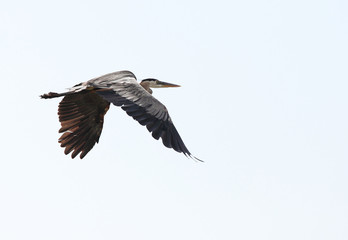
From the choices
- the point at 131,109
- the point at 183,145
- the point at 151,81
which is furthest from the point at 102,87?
the point at 151,81

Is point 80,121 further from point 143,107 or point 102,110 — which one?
point 143,107

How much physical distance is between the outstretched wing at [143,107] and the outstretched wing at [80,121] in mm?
759

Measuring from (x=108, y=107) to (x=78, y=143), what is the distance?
3.03ft

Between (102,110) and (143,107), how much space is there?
2.27 metres

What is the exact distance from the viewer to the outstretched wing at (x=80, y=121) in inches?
505

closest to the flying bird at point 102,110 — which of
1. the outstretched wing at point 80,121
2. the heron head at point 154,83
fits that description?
the outstretched wing at point 80,121

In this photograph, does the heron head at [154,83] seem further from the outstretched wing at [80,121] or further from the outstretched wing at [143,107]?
the outstretched wing at [143,107]

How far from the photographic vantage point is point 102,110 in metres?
13.1

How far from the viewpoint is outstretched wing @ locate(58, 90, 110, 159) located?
12.8 meters

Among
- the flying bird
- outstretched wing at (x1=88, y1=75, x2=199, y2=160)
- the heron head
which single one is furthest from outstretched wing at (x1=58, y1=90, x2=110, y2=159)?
the heron head

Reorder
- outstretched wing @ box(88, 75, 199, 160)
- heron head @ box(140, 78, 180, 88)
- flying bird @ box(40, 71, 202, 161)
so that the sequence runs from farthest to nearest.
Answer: heron head @ box(140, 78, 180, 88)
flying bird @ box(40, 71, 202, 161)
outstretched wing @ box(88, 75, 199, 160)

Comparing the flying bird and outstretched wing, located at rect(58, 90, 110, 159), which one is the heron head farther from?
outstretched wing, located at rect(58, 90, 110, 159)

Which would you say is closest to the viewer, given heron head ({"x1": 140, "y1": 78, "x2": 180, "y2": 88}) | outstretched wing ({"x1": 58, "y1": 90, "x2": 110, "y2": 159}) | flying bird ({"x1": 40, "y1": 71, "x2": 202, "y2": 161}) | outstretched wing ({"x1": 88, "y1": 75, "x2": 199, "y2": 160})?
outstretched wing ({"x1": 88, "y1": 75, "x2": 199, "y2": 160})

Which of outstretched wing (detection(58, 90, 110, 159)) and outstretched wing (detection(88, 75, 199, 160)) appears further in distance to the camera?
outstretched wing (detection(58, 90, 110, 159))
